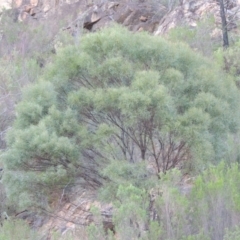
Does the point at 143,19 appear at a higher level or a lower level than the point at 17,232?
lower

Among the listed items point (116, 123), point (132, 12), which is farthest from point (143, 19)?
point (116, 123)

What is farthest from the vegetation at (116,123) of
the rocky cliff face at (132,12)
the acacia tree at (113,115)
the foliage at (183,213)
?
the rocky cliff face at (132,12)

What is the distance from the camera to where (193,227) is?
24.6 feet

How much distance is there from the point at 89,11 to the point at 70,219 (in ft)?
67.8

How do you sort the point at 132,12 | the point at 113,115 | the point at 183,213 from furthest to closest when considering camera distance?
1. the point at 132,12
2. the point at 113,115
3. the point at 183,213

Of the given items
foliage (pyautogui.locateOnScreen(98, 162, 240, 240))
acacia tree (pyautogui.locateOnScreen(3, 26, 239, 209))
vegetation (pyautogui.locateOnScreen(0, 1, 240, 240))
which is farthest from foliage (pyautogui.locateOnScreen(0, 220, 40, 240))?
foliage (pyautogui.locateOnScreen(98, 162, 240, 240))

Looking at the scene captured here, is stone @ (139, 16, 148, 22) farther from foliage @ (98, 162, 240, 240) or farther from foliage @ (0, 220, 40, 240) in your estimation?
foliage @ (98, 162, 240, 240)

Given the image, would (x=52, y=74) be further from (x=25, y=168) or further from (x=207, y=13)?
(x=207, y=13)

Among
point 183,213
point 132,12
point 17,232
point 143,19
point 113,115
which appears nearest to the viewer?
point 183,213

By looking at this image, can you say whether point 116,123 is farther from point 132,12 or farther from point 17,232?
point 132,12

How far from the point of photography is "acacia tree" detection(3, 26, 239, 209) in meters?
10.3

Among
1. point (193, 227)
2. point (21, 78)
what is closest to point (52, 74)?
point (193, 227)

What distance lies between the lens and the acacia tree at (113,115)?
1032 cm

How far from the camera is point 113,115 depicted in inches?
425
